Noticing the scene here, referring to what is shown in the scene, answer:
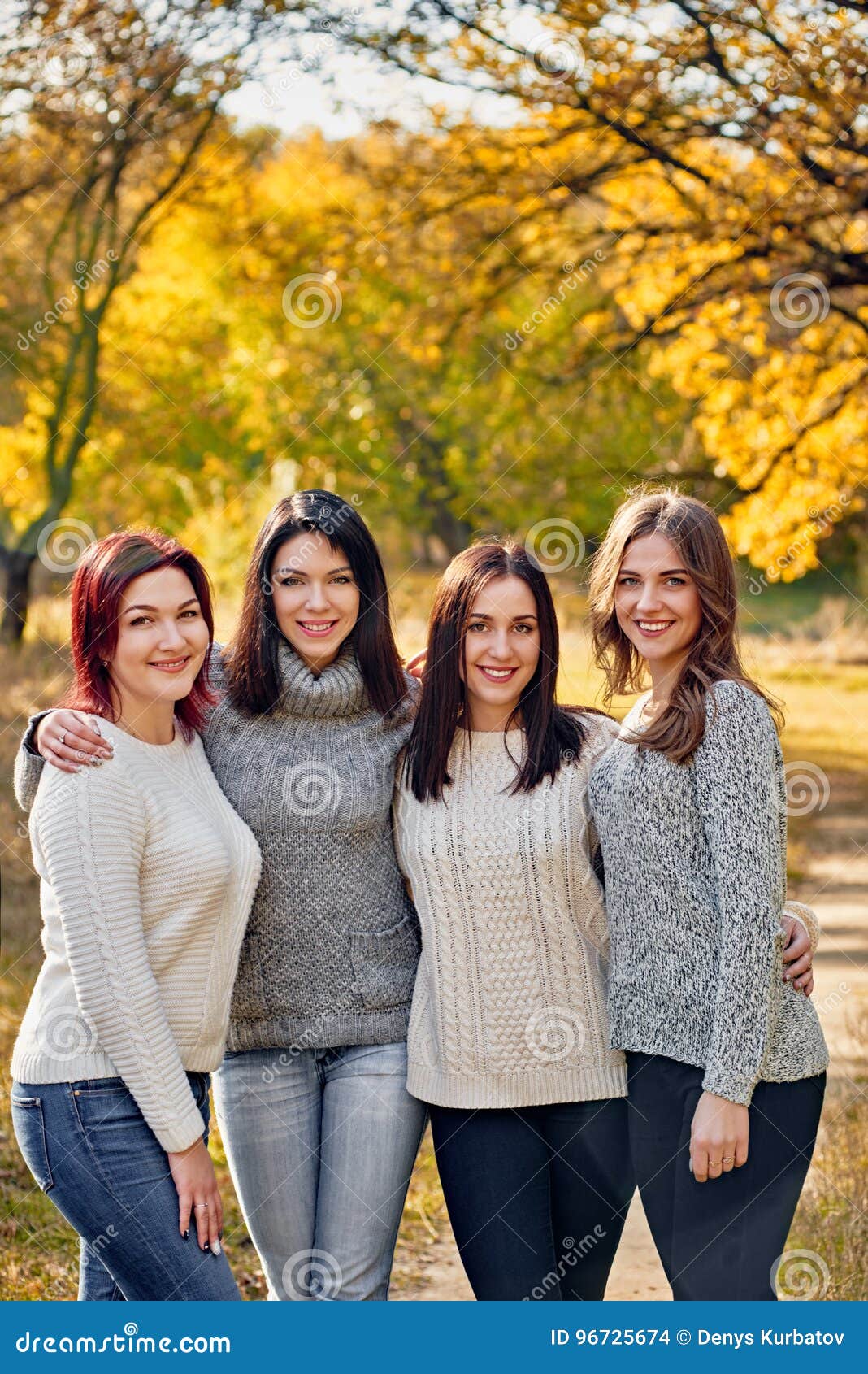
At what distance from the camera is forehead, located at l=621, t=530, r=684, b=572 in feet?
9.08

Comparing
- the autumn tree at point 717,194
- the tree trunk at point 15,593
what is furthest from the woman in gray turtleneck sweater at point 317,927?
the tree trunk at point 15,593

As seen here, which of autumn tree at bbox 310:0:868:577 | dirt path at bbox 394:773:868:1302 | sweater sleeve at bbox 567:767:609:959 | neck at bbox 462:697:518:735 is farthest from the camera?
autumn tree at bbox 310:0:868:577

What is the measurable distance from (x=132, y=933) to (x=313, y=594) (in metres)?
0.83

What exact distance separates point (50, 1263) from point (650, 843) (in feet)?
7.80

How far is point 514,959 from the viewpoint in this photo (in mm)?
2855

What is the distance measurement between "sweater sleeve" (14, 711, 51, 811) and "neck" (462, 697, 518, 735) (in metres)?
0.86

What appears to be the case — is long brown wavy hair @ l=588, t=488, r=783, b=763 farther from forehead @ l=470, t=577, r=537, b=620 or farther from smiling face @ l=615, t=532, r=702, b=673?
forehead @ l=470, t=577, r=537, b=620

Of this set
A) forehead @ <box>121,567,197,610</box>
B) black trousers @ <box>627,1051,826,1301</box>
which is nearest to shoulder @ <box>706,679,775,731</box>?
black trousers @ <box>627,1051,826,1301</box>

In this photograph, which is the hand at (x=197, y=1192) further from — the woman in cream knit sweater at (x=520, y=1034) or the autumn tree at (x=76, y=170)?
the autumn tree at (x=76, y=170)

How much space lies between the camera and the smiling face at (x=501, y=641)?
294cm

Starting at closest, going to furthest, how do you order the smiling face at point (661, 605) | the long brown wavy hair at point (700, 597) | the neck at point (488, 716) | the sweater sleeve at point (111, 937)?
the sweater sleeve at point (111, 937) → the long brown wavy hair at point (700, 597) → the smiling face at point (661, 605) → the neck at point (488, 716)

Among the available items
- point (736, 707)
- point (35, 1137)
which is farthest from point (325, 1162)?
point (736, 707)

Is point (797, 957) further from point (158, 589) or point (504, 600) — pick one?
point (158, 589)

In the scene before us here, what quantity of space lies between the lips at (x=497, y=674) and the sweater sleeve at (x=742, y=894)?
1.70 ft
